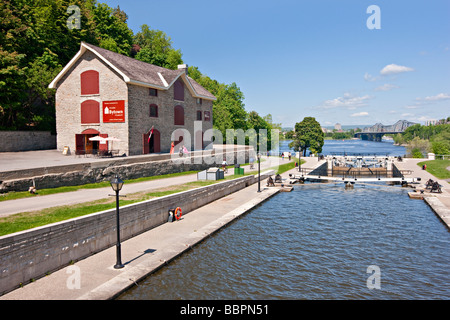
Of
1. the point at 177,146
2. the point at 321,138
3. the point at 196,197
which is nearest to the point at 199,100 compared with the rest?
the point at 177,146

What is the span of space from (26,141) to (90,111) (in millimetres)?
7270

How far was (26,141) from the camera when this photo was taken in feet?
104

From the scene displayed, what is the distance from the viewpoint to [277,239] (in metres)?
16.9

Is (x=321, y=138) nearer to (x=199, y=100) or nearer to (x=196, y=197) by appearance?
(x=199, y=100)

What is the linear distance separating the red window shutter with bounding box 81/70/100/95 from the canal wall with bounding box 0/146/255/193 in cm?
1010

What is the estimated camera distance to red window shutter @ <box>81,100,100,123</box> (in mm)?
31408

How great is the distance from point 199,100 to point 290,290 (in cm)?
3609

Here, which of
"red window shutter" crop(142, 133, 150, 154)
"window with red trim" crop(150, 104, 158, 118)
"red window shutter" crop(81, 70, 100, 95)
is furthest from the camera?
"window with red trim" crop(150, 104, 158, 118)

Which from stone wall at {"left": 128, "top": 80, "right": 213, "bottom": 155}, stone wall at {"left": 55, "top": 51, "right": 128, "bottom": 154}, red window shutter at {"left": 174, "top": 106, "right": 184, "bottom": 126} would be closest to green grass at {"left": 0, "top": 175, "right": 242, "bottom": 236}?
stone wall at {"left": 128, "top": 80, "right": 213, "bottom": 155}

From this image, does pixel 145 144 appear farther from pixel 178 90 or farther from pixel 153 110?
pixel 178 90

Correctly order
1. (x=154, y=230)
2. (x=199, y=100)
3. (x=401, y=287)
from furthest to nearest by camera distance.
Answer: (x=199, y=100) → (x=154, y=230) → (x=401, y=287)

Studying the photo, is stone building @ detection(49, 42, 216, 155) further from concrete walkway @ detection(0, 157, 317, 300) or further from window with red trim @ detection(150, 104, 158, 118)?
concrete walkway @ detection(0, 157, 317, 300)

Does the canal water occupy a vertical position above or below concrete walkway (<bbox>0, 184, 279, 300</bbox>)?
below

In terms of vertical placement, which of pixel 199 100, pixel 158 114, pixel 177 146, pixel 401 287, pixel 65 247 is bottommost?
pixel 401 287
